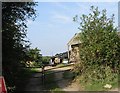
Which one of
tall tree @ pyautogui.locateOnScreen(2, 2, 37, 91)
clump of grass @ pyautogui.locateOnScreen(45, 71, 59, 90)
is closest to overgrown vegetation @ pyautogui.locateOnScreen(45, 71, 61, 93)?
clump of grass @ pyautogui.locateOnScreen(45, 71, 59, 90)

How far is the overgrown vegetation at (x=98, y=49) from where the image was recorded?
19672 millimetres

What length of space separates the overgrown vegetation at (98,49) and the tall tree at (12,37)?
3.58 m

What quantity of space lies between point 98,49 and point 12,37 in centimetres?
591

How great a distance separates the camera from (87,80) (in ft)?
64.3

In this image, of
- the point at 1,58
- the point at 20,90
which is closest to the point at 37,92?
the point at 20,90

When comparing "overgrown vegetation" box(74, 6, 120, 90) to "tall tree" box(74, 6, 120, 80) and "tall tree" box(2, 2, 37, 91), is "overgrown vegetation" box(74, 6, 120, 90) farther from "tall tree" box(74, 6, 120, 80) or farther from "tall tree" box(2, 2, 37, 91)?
"tall tree" box(2, 2, 37, 91)

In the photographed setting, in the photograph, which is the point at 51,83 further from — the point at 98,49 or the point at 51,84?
the point at 98,49

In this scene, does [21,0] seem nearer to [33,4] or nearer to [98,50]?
[33,4]

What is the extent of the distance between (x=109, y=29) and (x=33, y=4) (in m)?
4.35

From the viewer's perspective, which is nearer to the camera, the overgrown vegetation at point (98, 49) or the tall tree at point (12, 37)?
the tall tree at point (12, 37)

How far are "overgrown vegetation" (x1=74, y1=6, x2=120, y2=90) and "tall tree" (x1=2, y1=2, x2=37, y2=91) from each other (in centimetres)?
358

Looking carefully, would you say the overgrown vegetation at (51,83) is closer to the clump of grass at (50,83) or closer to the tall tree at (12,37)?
the clump of grass at (50,83)

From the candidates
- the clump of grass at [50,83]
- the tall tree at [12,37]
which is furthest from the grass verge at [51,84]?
the tall tree at [12,37]

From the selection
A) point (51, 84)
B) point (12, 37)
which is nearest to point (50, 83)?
point (51, 84)
